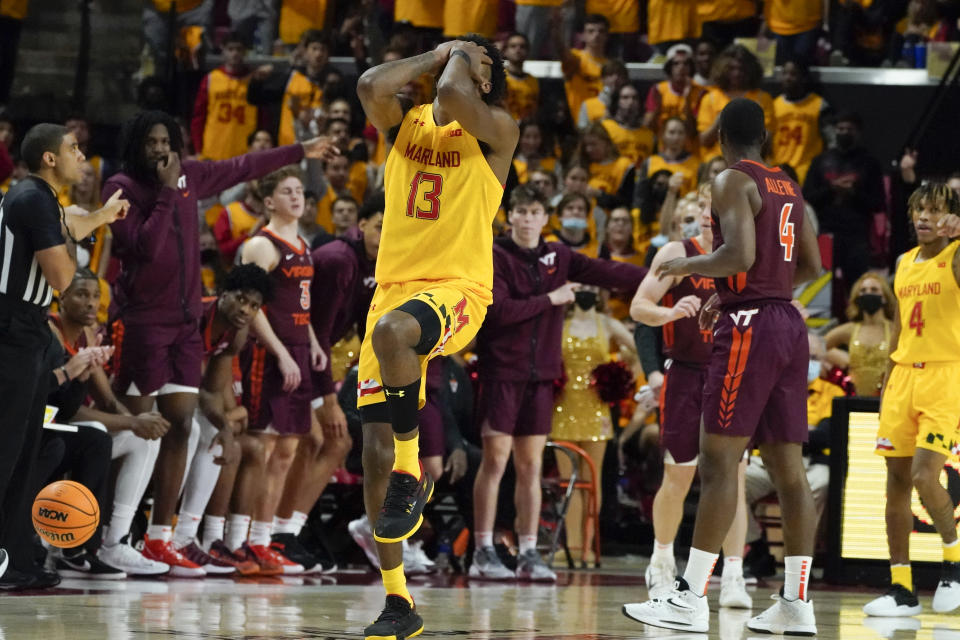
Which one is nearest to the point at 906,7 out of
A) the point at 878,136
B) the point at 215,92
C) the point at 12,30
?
the point at 878,136

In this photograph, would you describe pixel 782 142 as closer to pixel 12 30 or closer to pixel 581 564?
pixel 581 564

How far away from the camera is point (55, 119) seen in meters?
15.4

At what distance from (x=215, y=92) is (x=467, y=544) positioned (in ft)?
23.7

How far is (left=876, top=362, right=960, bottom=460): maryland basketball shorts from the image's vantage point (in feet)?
25.6

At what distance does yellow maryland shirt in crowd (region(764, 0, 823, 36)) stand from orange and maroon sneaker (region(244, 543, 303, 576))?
354 inches

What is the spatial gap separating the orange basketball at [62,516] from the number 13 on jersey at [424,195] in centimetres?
285

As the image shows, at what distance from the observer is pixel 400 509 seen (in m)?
5.14

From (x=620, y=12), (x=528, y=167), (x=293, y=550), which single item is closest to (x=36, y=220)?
(x=293, y=550)

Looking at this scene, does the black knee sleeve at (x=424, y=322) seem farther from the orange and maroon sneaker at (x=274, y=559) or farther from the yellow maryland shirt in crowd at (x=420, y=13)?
the yellow maryland shirt in crowd at (x=420, y=13)

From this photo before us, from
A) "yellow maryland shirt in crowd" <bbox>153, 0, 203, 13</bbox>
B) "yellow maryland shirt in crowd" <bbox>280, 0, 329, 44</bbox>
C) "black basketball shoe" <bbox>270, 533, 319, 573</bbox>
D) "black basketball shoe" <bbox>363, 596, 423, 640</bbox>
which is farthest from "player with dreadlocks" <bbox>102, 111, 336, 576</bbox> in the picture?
"yellow maryland shirt in crowd" <bbox>280, 0, 329, 44</bbox>

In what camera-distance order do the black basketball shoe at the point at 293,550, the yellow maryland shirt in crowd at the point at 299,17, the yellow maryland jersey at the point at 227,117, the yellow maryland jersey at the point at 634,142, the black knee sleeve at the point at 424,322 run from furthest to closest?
the yellow maryland shirt in crowd at the point at 299,17 → the yellow maryland jersey at the point at 227,117 → the yellow maryland jersey at the point at 634,142 → the black basketball shoe at the point at 293,550 → the black knee sleeve at the point at 424,322

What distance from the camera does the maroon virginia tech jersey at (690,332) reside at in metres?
7.99

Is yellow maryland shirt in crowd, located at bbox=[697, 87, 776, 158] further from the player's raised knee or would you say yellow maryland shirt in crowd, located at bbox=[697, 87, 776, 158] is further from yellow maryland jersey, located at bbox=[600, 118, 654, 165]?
the player's raised knee

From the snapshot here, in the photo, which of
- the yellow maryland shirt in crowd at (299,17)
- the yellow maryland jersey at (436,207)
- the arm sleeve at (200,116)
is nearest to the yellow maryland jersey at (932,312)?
the yellow maryland jersey at (436,207)
